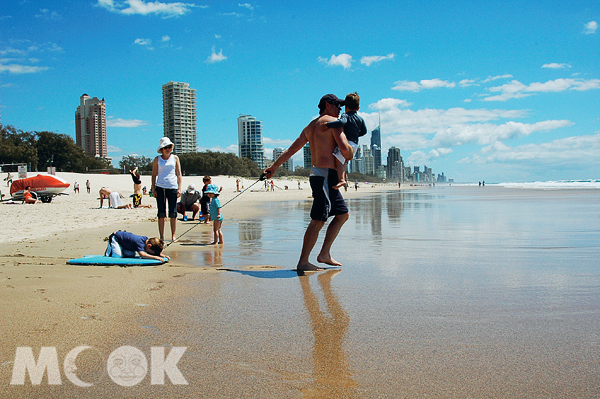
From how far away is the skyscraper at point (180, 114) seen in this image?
5492 inches

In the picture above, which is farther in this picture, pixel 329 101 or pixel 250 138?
pixel 250 138

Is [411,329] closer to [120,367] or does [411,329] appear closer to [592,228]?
[120,367]

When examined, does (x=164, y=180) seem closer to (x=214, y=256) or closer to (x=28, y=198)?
(x=214, y=256)

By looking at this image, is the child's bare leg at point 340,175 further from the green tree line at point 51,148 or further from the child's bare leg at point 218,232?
the green tree line at point 51,148

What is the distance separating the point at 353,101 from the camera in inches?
186

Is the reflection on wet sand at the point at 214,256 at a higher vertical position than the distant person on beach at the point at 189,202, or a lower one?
lower

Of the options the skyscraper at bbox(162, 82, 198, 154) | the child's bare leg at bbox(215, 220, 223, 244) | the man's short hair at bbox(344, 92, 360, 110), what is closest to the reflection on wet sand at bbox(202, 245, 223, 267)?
the child's bare leg at bbox(215, 220, 223, 244)

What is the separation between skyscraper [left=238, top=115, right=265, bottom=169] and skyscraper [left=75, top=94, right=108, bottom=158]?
5557 centimetres

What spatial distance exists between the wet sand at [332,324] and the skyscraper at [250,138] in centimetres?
15275

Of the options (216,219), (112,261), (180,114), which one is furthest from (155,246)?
(180,114)

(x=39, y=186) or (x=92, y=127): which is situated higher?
(x=92, y=127)

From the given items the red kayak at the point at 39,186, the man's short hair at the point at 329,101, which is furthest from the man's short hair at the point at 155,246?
the red kayak at the point at 39,186

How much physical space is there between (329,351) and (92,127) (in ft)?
605

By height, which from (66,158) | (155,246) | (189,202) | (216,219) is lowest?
(155,246)
